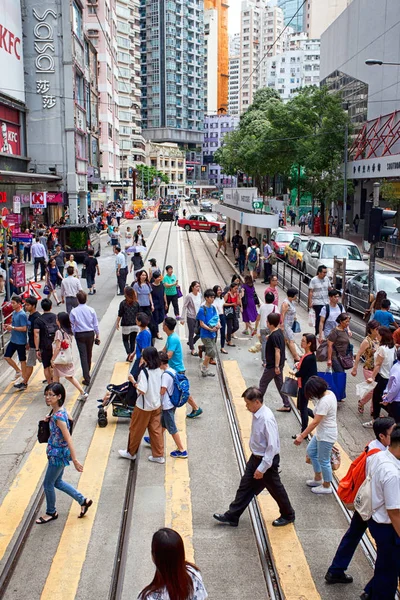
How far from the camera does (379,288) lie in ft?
57.3

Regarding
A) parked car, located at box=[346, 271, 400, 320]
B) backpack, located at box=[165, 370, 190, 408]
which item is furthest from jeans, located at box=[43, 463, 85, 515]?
parked car, located at box=[346, 271, 400, 320]

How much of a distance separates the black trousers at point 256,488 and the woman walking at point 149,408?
1709 mm

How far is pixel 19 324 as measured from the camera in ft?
35.9

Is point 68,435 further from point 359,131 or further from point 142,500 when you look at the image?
point 359,131

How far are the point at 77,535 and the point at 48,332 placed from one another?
4.54m

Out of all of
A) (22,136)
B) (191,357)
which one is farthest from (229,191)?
(191,357)

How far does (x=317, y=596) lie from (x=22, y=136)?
3712cm

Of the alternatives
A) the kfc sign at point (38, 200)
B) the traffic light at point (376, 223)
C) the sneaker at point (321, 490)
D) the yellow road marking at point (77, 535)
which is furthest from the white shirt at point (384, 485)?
the kfc sign at point (38, 200)

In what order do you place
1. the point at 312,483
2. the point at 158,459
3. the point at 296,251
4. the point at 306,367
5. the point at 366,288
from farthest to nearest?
the point at 296,251 → the point at 366,288 → the point at 306,367 → the point at 158,459 → the point at 312,483

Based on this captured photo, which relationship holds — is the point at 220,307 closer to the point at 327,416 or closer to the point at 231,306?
the point at 231,306

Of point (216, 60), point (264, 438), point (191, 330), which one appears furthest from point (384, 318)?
point (216, 60)

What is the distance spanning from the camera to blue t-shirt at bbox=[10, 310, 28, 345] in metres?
10.9

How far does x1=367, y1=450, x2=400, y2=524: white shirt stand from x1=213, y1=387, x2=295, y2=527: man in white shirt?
1.35 meters

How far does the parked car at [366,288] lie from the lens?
56.0 feet
